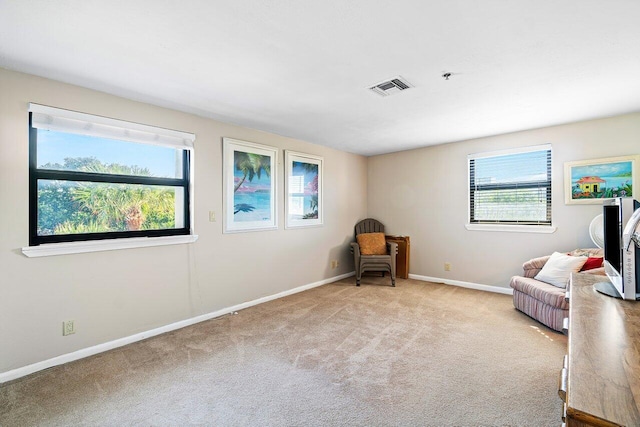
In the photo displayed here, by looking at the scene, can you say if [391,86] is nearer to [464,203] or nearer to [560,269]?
[560,269]

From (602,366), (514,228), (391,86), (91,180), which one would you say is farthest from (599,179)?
(91,180)

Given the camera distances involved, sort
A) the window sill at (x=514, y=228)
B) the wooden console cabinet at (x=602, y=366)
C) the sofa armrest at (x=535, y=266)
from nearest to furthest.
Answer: the wooden console cabinet at (x=602, y=366)
the sofa armrest at (x=535, y=266)
the window sill at (x=514, y=228)

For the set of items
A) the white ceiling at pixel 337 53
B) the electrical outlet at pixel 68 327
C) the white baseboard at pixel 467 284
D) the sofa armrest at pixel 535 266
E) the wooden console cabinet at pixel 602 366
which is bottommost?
the white baseboard at pixel 467 284

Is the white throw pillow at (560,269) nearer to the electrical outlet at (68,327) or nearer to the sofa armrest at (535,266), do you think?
the sofa armrest at (535,266)

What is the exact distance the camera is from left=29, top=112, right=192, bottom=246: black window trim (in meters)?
2.36

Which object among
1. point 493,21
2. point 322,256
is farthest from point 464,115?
point 322,256

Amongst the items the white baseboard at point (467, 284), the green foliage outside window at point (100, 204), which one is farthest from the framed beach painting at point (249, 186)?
the white baseboard at point (467, 284)

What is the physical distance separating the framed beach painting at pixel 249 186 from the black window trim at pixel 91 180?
43 cm

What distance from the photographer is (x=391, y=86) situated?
8.39 ft

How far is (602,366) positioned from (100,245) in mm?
3269

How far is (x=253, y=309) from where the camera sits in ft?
12.1

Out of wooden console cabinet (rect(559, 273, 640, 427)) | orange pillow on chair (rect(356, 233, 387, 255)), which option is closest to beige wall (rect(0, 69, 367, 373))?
orange pillow on chair (rect(356, 233, 387, 255))

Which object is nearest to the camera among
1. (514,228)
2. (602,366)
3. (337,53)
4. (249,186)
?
(602,366)

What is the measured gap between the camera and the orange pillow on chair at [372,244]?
4938mm
